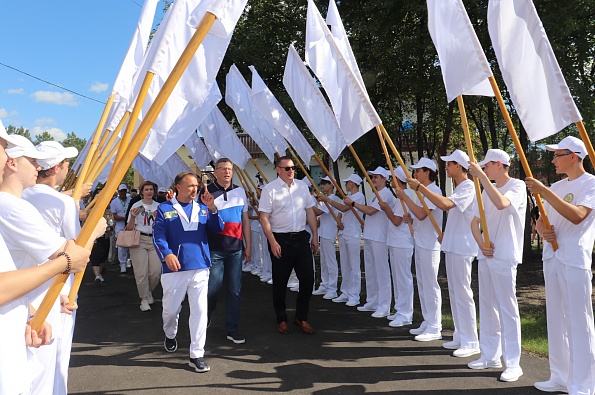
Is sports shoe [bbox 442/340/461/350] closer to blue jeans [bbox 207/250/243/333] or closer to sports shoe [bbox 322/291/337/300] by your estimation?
blue jeans [bbox 207/250/243/333]

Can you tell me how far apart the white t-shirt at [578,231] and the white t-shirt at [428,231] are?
7.10 ft

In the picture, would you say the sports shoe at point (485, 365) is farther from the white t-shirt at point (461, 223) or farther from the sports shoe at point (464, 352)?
the white t-shirt at point (461, 223)

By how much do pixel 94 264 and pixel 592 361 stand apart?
31.2 feet

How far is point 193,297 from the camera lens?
18.4ft

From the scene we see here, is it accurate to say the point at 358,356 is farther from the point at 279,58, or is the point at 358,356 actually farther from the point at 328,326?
the point at 279,58

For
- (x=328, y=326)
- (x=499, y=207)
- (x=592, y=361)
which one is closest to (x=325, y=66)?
(x=499, y=207)

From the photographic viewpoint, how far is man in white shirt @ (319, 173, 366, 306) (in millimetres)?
9172

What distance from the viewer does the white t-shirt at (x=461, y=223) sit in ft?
19.2

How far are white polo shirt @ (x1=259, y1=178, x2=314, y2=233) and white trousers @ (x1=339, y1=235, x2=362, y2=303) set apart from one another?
8.02 ft

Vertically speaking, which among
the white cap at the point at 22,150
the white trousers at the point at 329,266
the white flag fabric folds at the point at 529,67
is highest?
the white flag fabric folds at the point at 529,67

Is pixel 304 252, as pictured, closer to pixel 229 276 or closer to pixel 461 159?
pixel 229 276

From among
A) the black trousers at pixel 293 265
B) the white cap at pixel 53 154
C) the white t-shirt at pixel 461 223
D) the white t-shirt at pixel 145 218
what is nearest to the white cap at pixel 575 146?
the white t-shirt at pixel 461 223

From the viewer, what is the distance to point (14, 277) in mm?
2143

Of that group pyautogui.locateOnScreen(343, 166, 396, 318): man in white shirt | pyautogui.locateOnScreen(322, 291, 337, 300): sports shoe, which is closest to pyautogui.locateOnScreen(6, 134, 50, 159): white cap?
pyautogui.locateOnScreen(343, 166, 396, 318): man in white shirt
